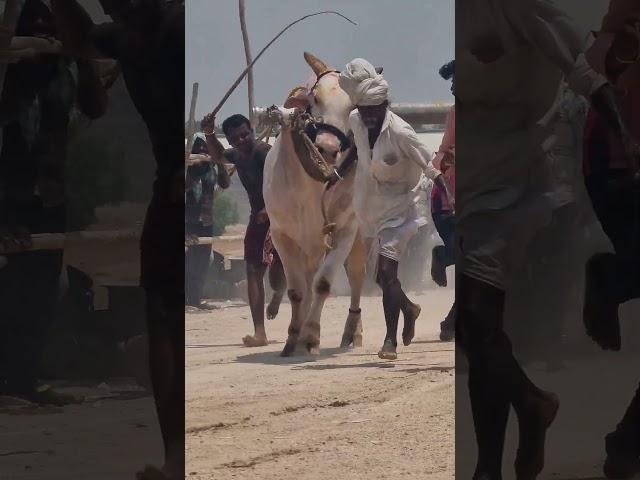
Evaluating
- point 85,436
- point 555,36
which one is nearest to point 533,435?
point 555,36

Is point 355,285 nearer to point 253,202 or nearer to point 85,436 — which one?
point 253,202

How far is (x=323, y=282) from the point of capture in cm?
1191

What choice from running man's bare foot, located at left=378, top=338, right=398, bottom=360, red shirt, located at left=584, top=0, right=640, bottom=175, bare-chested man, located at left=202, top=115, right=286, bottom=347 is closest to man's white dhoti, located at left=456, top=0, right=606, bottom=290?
red shirt, located at left=584, top=0, right=640, bottom=175

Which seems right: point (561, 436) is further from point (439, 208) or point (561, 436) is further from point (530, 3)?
point (439, 208)

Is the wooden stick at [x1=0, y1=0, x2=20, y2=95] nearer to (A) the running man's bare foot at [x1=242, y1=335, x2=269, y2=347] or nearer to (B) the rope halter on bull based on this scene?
(B) the rope halter on bull

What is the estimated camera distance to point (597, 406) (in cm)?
491

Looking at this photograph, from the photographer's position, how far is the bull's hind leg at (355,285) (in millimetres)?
12594

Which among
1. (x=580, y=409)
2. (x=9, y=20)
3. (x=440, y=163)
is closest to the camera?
(x=9, y=20)

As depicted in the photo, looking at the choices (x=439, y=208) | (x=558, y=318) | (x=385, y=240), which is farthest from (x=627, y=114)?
(x=439, y=208)

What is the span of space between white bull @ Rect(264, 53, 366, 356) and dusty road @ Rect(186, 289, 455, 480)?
0.31 metres

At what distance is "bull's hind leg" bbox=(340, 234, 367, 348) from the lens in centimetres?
1259

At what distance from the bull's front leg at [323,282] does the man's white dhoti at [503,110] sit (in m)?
7.02

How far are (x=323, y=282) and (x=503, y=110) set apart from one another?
719 cm

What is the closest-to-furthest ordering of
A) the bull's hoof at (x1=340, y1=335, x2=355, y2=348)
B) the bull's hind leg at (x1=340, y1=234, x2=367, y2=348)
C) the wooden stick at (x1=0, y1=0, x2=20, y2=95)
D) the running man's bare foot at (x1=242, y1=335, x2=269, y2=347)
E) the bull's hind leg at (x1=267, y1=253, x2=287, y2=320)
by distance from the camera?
the wooden stick at (x1=0, y1=0, x2=20, y2=95)
the bull's hind leg at (x1=340, y1=234, x2=367, y2=348)
the bull's hoof at (x1=340, y1=335, x2=355, y2=348)
the running man's bare foot at (x1=242, y1=335, x2=269, y2=347)
the bull's hind leg at (x1=267, y1=253, x2=287, y2=320)
